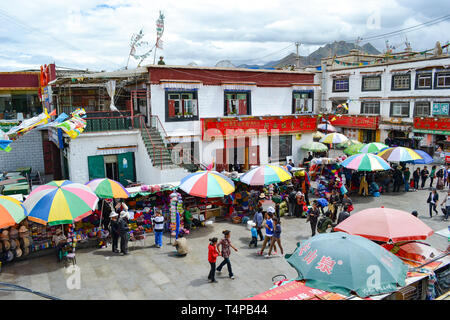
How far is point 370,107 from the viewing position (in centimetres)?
3953

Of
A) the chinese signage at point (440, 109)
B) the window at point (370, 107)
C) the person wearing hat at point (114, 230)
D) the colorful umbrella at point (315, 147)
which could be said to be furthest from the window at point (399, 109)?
the person wearing hat at point (114, 230)

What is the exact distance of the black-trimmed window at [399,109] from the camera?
35.3 metres

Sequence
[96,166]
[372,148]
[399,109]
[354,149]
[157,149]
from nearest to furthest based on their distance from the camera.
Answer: [157,149], [96,166], [372,148], [354,149], [399,109]

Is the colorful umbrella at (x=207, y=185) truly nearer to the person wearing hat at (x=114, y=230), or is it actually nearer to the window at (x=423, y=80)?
the person wearing hat at (x=114, y=230)

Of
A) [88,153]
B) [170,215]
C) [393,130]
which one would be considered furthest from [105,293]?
[393,130]

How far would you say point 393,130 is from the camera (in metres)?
36.7

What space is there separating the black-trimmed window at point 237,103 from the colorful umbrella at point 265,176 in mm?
8882

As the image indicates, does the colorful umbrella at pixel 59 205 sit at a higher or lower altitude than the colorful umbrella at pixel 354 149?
lower

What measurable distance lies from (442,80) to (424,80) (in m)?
1.81

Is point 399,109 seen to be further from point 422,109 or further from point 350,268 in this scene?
point 350,268

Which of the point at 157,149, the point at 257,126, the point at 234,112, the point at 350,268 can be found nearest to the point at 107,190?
the point at 157,149

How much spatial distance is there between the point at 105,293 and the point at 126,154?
11.6m

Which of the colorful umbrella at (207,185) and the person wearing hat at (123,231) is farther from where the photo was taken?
the colorful umbrella at (207,185)
